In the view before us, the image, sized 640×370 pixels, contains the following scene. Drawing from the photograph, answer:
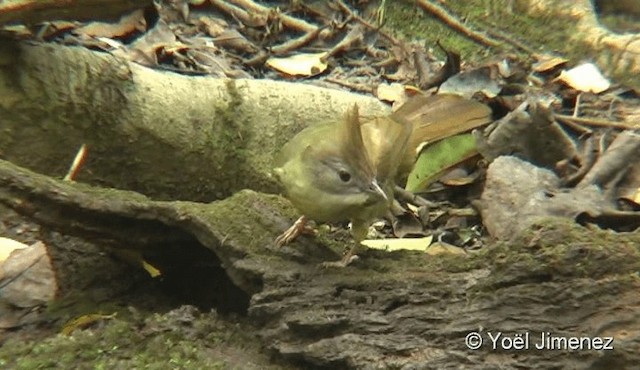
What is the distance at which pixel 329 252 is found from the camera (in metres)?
3.17

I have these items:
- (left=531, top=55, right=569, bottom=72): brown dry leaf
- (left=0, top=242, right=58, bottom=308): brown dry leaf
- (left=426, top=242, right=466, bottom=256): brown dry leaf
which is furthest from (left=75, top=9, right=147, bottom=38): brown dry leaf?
(left=531, top=55, right=569, bottom=72): brown dry leaf

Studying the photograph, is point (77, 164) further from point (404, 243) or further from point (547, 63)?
point (547, 63)

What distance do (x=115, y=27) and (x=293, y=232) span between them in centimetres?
213

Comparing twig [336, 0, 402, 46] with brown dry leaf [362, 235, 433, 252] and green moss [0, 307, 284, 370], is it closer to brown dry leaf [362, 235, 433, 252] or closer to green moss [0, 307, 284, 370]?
brown dry leaf [362, 235, 433, 252]

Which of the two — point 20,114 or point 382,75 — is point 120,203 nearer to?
point 20,114

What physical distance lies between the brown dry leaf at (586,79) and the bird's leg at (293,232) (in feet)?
8.63

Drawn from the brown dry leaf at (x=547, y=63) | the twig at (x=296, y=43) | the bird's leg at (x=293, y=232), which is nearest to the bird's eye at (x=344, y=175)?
the bird's leg at (x=293, y=232)

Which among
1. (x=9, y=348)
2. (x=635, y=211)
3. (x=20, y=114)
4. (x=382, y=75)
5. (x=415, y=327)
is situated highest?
(x=382, y=75)

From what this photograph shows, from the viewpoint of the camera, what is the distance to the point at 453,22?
6.04 m

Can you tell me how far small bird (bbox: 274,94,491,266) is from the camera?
3168 mm

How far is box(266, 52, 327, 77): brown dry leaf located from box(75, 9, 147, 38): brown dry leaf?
73 cm

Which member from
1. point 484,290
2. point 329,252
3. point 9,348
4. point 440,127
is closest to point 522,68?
point 440,127

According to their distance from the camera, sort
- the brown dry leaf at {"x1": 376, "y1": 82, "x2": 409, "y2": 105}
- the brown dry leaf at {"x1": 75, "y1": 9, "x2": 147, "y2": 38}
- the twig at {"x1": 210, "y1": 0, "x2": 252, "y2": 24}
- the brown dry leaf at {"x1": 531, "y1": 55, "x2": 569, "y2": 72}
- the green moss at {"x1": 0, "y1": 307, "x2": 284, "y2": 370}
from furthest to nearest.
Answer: the twig at {"x1": 210, "y1": 0, "x2": 252, "y2": 24}, the brown dry leaf at {"x1": 531, "y1": 55, "x2": 569, "y2": 72}, the brown dry leaf at {"x1": 376, "y1": 82, "x2": 409, "y2": 105}, the brown dry leaf at {"x1": 75, "y1": 9, "x2": 147, "y2": 38}, the green moss at {"x1": 0, "y1": 307, "x2": 284, "y2": 370}

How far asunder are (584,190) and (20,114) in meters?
2.18
